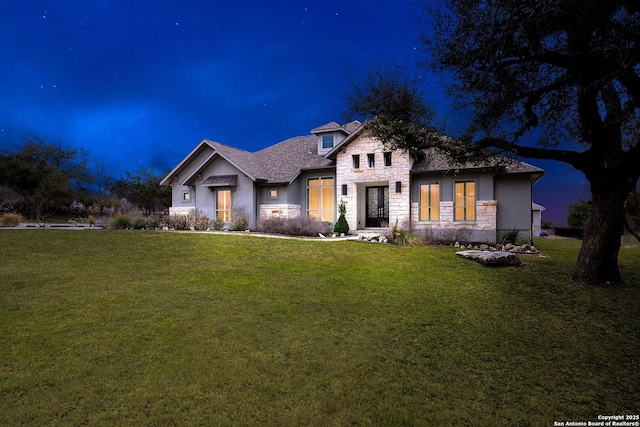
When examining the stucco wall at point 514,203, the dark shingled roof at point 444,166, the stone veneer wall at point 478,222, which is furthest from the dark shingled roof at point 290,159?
the stucco wall at point 514,203

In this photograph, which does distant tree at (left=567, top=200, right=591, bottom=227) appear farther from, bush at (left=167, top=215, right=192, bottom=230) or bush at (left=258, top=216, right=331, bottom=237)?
bush at (left=167, top=215, right=192, bottom=230)

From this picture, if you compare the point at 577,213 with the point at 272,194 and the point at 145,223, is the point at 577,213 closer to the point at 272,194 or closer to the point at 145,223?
the point at 272,194

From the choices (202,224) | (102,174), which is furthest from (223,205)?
(102,174)

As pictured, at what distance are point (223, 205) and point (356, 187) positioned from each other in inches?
357

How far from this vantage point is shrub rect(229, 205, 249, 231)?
19.2 meters

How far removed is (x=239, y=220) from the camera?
19.3 meters

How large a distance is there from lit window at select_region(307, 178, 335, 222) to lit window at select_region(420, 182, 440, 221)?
17.7 feet

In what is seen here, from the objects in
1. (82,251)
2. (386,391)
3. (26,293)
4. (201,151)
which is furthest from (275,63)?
(386,391)

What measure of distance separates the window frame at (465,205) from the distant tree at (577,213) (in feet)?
77.3

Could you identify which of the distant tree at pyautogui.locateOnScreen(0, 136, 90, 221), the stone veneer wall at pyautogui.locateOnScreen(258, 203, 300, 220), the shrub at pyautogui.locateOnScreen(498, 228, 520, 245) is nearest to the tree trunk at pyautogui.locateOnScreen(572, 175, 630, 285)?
the shrub at pyautogui.locateOnScreen(498, 228, 520, 245)

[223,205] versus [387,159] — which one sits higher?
[387,159]

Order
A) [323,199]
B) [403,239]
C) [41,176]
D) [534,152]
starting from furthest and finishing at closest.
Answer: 1. [41,176]
2. [323,199]
3. [403,239]
4. [534,152]

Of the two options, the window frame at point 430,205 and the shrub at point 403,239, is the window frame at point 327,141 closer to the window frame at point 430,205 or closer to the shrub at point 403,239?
the window frame at point 430,205

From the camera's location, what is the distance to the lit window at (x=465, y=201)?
16844mm
